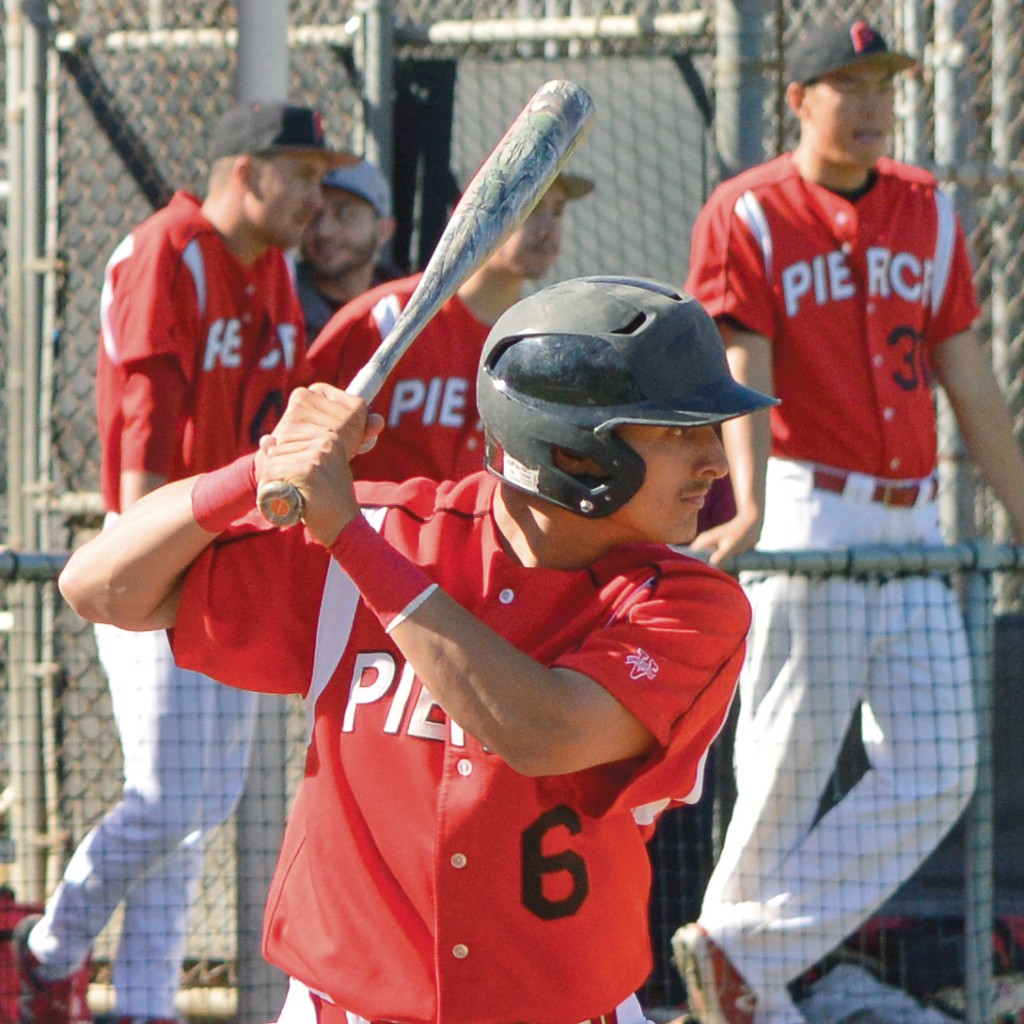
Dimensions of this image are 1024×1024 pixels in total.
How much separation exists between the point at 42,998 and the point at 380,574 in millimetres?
2315

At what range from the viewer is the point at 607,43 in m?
5.34

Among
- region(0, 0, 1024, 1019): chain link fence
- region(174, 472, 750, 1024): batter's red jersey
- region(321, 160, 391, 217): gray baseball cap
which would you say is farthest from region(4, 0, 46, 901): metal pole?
region(174, 472, 750, 1024): batter's red jersey

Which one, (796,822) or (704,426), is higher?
(704,426)

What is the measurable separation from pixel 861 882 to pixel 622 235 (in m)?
2.32

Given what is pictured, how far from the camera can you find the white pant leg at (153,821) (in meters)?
3.78

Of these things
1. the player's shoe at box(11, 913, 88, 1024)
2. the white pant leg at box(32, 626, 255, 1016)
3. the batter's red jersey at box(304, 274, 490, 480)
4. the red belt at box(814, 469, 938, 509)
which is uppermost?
the batter's red jersey at box(304, 274, 490, 480)

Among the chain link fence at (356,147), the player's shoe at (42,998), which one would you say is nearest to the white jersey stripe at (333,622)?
the player's shoe at (42,998)

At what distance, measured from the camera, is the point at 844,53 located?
419 cm

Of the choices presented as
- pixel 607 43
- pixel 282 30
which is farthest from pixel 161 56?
pixel 607 43

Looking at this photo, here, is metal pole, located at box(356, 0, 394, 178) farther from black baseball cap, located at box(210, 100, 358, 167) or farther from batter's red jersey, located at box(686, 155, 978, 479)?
batter's red jersey, located at box(686, 155, 978, 479)

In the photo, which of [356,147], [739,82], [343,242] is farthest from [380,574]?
[356,147]

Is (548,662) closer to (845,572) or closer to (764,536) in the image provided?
(845,572)

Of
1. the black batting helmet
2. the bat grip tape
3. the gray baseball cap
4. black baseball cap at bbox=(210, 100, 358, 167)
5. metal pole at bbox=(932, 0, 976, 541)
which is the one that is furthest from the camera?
the gray baseball cap

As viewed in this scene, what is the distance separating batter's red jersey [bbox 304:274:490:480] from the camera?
13.7 feet
